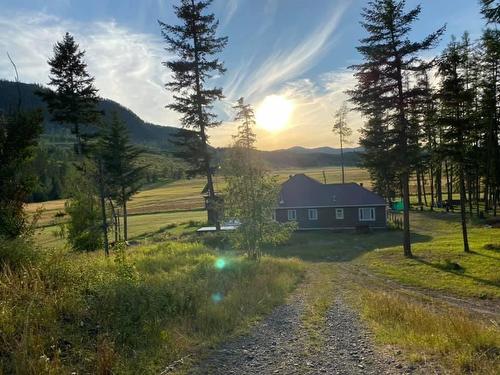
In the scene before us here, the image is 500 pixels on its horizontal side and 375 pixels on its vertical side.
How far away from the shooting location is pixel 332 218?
152 ft

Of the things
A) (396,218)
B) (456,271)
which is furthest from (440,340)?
(396,218)

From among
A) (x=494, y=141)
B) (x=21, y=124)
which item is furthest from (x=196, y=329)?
(x=494, y=141)

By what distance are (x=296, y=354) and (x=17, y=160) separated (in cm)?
1079

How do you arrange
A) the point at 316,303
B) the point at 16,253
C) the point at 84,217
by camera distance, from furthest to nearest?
the point at 84,217 → the point at 316,303 → the point at 16,253

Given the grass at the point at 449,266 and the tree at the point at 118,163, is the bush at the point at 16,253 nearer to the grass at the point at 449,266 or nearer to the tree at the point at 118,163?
the grass at the point at 449,266

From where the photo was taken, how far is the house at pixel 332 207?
45.1 m

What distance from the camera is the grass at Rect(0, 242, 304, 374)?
5.81 m

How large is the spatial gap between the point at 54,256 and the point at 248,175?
1395 cm

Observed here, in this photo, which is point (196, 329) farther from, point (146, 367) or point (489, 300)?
point (489, 300)

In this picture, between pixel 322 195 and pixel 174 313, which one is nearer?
pixel 174 313

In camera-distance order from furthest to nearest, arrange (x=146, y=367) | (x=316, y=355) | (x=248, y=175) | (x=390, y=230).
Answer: (x=390, y=230) → (x=248, y=175) → (x=316, y=355) → (x=146, y=367)

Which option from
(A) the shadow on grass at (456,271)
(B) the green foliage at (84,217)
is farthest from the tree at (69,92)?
(A) the shadow on grass at (456,271)

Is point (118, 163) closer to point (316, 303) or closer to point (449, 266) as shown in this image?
point (449, 266)

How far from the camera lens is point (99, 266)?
440 inches
